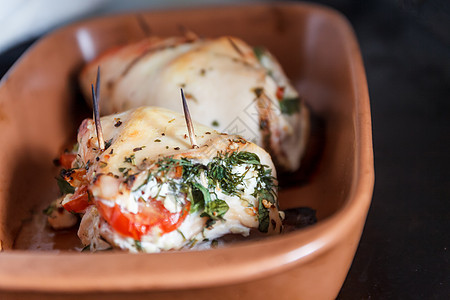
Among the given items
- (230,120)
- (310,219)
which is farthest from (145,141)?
(310,219)

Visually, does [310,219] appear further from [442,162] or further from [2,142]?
[2,142]

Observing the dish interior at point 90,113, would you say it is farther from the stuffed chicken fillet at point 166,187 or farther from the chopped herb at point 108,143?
the chopped herb at point 108,143

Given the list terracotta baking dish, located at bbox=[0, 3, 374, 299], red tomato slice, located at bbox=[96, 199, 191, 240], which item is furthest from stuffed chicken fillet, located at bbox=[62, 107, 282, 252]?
terracotta baking dish, located at bbox=[0, 3, 374, 299]

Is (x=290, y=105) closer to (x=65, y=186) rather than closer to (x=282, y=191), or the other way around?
(x=282, y=191)

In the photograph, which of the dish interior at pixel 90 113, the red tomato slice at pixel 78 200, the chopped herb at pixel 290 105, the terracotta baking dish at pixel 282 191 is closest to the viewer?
the terracotta baking dish at pixel 282 191

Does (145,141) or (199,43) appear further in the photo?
(199,43)

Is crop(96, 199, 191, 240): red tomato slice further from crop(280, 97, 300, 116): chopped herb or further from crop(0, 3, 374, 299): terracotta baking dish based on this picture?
crop(280, 97, 300, 116): chopped herb

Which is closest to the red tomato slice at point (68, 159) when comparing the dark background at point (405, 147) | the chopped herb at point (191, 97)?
the chopped herb at point (191, 97)

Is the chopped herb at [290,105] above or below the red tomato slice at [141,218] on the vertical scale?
below
